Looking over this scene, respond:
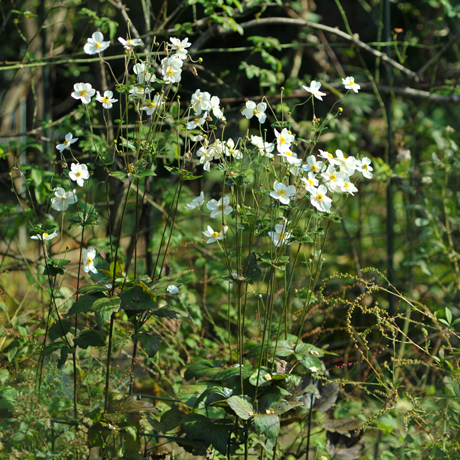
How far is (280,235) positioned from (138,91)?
1.82 ft

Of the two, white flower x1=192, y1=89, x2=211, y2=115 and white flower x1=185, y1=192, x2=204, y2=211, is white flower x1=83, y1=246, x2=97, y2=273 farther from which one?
white flower x1=192, y1=89, x2=211, y2=115

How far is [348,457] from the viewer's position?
1.61m

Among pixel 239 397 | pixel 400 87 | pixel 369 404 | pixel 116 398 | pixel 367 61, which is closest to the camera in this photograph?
pixel 239 397

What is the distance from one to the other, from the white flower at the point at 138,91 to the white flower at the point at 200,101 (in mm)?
128

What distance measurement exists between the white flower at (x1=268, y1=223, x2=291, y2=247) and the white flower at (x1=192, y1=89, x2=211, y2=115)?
1.31 ft

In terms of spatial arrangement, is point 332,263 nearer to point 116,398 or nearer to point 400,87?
point 400,87

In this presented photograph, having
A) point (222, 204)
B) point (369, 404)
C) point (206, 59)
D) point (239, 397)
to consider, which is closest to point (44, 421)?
point (239, 397)

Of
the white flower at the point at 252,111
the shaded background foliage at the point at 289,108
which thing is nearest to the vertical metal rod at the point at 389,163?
the shaded background foliage at the point at 289,108

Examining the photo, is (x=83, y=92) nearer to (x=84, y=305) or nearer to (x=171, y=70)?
(x=171, y=70)

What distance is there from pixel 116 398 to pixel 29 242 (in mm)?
2007

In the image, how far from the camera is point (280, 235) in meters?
1.27

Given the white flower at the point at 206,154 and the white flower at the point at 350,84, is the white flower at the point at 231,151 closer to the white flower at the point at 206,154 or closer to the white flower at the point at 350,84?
the white flower at the point at 206,154

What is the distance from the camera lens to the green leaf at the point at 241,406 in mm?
1229

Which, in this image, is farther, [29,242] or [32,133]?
[29,242]
